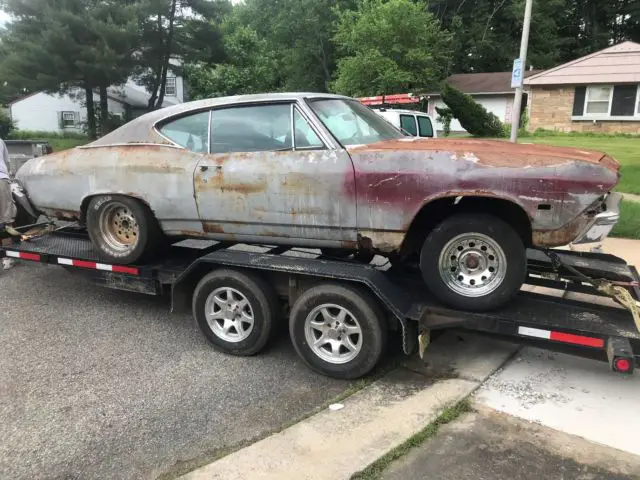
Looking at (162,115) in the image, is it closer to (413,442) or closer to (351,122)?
(351,122)

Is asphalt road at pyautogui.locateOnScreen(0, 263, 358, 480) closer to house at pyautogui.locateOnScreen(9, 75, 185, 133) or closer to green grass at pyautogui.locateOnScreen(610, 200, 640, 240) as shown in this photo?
green grass at pyautogui.locateOnScreen(610, 200, 640, 240)

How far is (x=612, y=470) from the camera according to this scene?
286cm

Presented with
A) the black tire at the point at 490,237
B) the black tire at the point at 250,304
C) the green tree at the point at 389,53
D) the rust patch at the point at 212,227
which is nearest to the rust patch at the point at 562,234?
the black tire at the point at 490,237

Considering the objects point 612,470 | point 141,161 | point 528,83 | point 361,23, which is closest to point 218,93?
point 361,23

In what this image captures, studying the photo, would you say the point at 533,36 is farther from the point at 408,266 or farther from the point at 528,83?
the point at 408,266

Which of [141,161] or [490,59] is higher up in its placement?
[490,59]

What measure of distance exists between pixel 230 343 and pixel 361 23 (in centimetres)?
2721

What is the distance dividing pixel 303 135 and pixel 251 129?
55cm

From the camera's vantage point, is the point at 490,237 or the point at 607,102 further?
the point at 607,102

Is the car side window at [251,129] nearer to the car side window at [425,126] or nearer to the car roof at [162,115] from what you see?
the car roof at [162,115]

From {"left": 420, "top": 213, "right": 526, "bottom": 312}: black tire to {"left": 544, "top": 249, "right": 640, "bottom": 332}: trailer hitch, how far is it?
753 mm

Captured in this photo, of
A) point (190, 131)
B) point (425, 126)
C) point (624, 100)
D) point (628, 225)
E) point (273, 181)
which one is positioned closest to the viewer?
point (273, 181)

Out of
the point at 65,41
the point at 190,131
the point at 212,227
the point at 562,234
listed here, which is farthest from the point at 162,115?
the point at 65,41

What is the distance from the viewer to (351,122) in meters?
4.60
